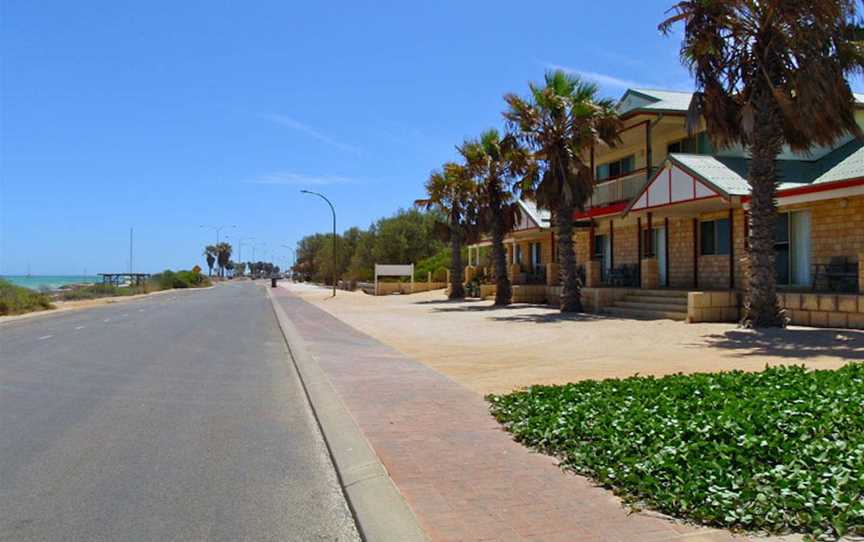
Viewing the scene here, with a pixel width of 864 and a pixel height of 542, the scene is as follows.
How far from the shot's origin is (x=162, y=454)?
6.82m

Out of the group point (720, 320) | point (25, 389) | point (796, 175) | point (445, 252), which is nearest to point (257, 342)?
point (25, 389)

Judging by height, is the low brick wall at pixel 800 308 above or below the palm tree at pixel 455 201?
below

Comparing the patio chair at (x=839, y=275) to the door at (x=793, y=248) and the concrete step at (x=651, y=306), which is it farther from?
the concrete step at (x=651, y=306)

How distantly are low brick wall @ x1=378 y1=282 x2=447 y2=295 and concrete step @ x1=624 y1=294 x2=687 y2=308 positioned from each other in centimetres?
2935

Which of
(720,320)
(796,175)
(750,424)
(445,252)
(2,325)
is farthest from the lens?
(445,252)

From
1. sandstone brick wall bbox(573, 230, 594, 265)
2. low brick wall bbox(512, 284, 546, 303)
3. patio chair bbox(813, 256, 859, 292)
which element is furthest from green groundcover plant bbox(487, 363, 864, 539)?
sandstone brick wall bbox(573, 230, 594, 265)

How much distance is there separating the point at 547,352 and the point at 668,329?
17.3 ft

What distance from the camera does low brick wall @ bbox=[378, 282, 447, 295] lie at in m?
52.9

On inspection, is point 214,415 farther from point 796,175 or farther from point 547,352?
point 796,175

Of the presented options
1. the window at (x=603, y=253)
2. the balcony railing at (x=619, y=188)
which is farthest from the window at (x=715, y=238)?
the window at (x=603, y=253)

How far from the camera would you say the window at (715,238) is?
23484 mm

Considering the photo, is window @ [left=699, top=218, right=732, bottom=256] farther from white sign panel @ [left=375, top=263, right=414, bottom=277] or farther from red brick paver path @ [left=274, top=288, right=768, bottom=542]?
white sign panel @ [left=375, top=263, right=414, bottom=277]

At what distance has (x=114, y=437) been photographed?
7.50 meters

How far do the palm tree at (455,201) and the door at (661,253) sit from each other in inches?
397
